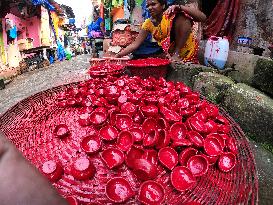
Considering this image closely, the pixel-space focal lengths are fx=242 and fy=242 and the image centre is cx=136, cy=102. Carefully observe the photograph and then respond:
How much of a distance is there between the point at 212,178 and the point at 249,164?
0.91 feet

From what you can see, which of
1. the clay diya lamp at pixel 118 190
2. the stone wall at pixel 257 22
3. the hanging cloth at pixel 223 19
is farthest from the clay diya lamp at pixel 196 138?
the hanging cloth at pixel 223 19

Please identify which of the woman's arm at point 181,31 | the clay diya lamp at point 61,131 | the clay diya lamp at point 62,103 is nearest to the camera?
the clay diya lamp at point 61,131

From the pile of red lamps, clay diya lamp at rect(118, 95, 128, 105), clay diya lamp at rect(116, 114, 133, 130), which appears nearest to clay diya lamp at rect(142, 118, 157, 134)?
the pile of red lamps

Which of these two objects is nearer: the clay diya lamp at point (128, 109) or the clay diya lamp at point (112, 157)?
the clay diya lamp at point (112, 157)

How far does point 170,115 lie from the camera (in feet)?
6.10

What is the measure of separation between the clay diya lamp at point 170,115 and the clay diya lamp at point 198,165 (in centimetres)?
37

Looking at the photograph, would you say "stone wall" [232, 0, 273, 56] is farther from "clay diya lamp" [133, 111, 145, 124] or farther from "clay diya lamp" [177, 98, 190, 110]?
"clay diya lamp" [133, 111, 145, 124]

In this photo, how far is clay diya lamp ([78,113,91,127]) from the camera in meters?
1.77

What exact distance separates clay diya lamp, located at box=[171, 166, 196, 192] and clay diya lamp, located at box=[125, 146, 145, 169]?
23 cm

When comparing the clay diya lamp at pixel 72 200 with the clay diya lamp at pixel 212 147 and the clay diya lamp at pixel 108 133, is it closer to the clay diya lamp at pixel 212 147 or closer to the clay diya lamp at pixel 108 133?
the clay diya lamp at pixel 108 133

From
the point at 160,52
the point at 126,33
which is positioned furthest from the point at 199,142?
the point at 126,33

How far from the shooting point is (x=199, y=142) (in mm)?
1686

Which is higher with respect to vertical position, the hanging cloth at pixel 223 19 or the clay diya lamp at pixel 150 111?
the hanging cloth at pixel 223 19

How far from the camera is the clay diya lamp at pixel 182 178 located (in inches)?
54.1
